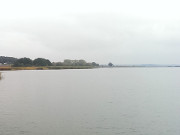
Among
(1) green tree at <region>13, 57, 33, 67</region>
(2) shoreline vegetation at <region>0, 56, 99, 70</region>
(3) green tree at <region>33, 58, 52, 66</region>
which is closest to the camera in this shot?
(1) green tree at <region>13, 57, 33, 67</region>

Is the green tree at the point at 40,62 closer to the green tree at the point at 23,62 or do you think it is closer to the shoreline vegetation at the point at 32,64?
the shoreline vegetation at the point at 32,64

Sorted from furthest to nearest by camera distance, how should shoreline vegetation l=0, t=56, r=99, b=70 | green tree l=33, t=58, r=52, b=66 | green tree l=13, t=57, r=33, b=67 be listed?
1. green tree l=33, t=58, r=52, b=66
2. shoreline vegetation l=0, t=56, r=99, b=70
3. green tree l=13, t=57, r=33, b=67

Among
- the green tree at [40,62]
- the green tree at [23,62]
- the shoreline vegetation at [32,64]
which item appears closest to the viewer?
the green tree at [23,62]

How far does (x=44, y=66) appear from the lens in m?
180

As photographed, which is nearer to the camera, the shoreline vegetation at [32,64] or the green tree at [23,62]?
the green tree at [23,62]

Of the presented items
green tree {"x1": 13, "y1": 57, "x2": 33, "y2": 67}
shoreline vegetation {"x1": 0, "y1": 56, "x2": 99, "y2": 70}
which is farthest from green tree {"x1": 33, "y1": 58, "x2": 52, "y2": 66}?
green tree {"x1": 13, "y1": 57, "x2": 33, "y2": 67}

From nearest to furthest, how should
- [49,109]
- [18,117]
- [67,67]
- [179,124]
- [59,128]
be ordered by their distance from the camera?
[59,128]
[179,124]
[18,117]
[49,109]
[67,67]

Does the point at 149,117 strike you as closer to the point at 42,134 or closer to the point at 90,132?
the point at 90,132

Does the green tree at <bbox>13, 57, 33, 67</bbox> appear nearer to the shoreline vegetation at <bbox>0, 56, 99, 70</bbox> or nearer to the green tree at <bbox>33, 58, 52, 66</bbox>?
the shoreline vegetation at <bbox>0, 56, 99, 70</bbox>

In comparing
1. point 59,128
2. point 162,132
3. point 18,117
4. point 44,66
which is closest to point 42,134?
point 59,128

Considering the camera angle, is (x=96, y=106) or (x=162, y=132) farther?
(x=96, y=106)

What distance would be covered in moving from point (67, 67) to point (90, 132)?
176673 mm

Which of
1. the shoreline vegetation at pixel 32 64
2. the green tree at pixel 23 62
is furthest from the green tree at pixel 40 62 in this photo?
the green tree at pixel 23 62

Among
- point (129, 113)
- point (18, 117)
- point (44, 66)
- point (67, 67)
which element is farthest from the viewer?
point (67, 67)
